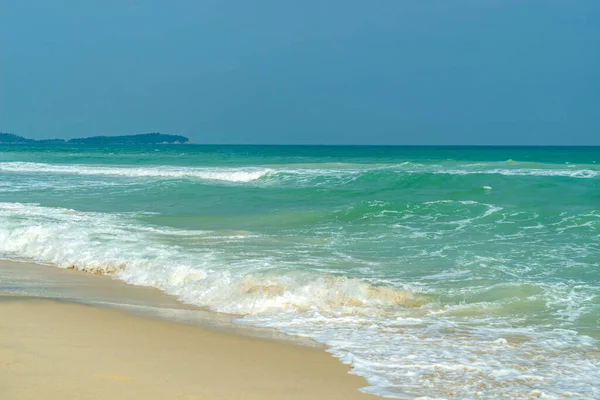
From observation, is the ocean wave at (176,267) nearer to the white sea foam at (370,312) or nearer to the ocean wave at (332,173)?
the white sea foam at (370,312)

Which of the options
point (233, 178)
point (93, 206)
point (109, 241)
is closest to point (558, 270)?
point (109, 241)

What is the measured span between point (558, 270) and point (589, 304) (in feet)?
6.46

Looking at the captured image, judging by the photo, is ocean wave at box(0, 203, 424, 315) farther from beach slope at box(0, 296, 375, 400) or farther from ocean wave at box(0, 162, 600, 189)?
ocean wave at box(0, 162, 600, 189)

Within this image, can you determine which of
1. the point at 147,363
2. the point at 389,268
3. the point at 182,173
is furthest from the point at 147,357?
the point at 182,173

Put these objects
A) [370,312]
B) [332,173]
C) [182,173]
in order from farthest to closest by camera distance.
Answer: [182,173], [332,173], [370,312]

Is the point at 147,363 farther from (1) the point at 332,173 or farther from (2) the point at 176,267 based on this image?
(1) the point at 332,173

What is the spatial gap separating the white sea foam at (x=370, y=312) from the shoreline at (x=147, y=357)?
0.36 meters

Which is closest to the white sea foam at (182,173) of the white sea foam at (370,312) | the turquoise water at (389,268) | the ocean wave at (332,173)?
the ocean wave at (332,173)

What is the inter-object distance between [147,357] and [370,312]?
2.93 meters

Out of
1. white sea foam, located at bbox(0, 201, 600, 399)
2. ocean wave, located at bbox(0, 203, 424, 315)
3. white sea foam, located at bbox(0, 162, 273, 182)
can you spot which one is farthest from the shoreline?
white sea foam, located at bbox(0, 162, 273, 182)

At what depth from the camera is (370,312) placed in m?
7.57

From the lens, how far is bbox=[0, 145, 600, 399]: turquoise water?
5707mm

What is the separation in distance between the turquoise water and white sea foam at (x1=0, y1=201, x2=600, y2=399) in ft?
0.07

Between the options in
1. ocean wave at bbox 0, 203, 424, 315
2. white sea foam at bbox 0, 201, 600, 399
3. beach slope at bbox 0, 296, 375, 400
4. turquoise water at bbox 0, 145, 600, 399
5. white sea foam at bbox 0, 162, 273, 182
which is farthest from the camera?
white sea foam at bbox 0, 162, 273, 182
